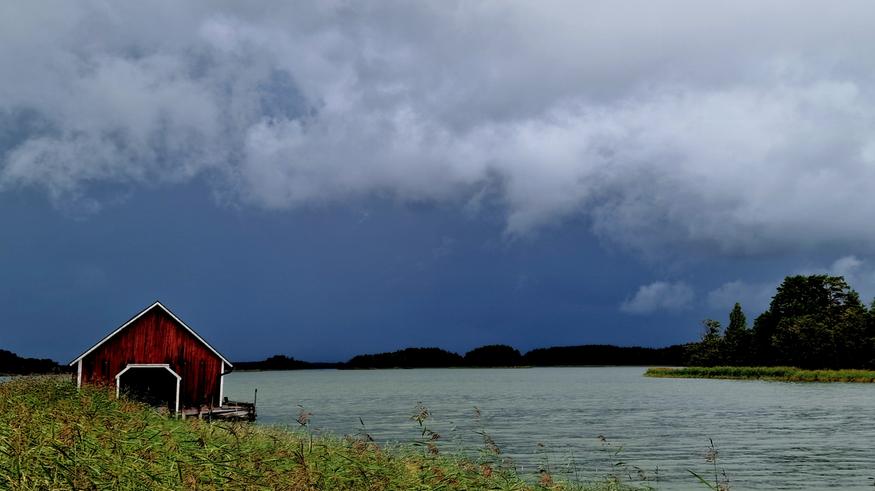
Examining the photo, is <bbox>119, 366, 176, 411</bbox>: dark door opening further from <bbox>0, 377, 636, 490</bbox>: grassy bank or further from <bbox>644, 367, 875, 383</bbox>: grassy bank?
<bbox>644, 367, 875, 383</bbox>: grassy bank

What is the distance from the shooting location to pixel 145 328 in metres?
47.9

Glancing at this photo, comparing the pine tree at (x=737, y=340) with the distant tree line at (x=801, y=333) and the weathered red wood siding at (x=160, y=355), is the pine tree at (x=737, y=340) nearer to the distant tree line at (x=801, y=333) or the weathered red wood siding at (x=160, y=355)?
the distant tree line at (x=801, y=333)

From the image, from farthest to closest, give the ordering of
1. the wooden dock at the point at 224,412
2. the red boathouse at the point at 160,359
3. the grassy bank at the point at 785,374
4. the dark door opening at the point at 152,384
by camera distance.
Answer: the grassy bank at the point at 785,374 < the dark door opening at the point at 152,384 < the wooden dock at the point at 224,412 < the red boathouse at the point at 160,359

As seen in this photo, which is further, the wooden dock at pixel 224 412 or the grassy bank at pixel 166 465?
the wooden dock at pixel 224 412

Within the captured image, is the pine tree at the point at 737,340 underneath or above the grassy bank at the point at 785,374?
above

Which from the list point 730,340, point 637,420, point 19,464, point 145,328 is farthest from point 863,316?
point 19,464

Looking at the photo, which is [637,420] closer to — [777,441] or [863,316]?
[777,441]

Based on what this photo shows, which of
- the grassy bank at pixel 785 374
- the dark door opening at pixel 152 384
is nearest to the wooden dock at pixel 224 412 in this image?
the dark door opening at pixel 152 384

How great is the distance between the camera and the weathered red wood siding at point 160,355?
47.2 meters

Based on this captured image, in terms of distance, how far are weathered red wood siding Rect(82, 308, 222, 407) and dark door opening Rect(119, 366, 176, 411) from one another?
2.64 feet

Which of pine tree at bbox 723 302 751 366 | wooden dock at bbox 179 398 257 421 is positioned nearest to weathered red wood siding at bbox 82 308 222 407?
wooden dock at bbox 179 398 257 421

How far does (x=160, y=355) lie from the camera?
158 ft

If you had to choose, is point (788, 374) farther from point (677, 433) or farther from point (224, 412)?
point (224, 412)

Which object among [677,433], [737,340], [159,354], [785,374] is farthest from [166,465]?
[737,340]
